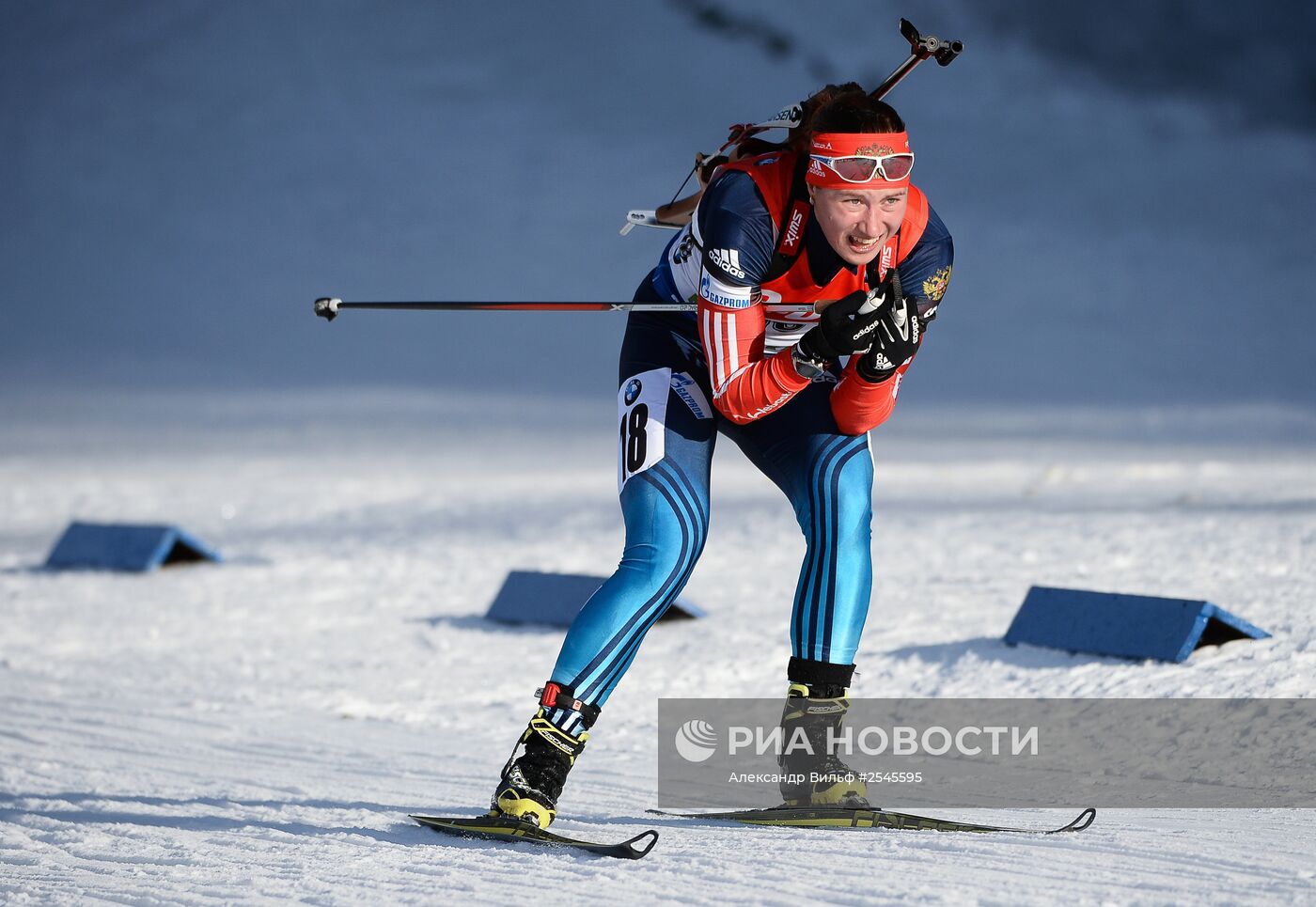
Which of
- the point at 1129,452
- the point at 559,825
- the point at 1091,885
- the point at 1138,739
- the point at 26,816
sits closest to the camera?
the point at 1091,885

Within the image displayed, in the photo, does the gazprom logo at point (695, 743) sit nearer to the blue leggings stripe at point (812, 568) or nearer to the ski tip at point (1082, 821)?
the blue leggings stripe at point (812, 568)

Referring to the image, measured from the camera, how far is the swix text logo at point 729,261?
2.67 m

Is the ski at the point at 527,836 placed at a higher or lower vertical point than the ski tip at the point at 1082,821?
lower

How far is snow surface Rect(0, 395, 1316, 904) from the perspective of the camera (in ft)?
8.06

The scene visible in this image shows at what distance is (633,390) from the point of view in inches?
115

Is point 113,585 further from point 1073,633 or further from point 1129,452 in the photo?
point 1129,452

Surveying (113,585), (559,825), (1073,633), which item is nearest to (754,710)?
(1073,633)

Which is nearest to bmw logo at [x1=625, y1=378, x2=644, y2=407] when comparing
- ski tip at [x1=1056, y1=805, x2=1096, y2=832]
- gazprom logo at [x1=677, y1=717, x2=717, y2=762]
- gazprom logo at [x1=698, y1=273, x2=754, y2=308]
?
gazprom logo at [x1=698, y1=273, x2=754, y2=308]

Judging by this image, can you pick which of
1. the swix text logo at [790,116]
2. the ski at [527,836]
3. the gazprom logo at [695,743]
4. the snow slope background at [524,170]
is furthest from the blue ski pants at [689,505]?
the snow slope background at [524,170]

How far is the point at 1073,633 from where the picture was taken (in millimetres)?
4445

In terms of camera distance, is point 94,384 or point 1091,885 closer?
point 1091,885

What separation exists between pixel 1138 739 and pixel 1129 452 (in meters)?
11.1

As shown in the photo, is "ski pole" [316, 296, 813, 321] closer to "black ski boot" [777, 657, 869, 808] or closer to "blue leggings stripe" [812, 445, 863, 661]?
"blue leggings stripe" [812, 445, 863, 661]

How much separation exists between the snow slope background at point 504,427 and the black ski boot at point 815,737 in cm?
21
